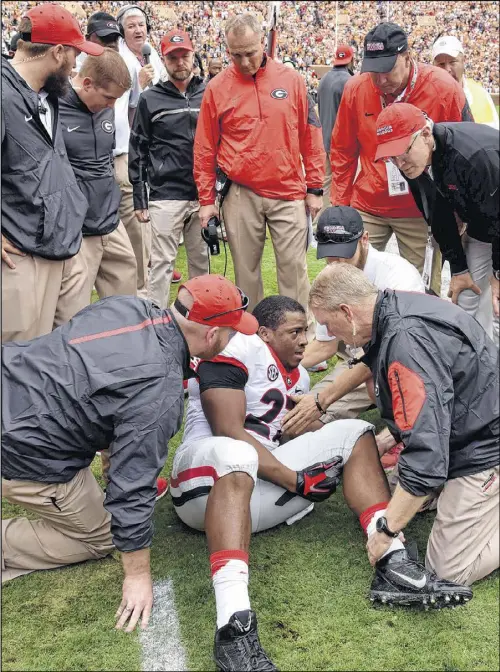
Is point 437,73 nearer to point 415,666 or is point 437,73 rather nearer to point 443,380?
point 443,380

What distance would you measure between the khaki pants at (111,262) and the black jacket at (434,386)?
7.80 ft

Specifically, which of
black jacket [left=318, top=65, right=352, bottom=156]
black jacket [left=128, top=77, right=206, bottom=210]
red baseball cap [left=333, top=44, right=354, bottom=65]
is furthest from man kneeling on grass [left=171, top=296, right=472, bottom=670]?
red baseball cap [left=333, top=44, right=354, bottom=65]

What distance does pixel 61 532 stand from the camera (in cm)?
313

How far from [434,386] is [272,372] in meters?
1.21

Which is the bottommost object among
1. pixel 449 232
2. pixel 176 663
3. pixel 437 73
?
pixel 176 663

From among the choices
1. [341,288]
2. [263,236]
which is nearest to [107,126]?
[263,236]

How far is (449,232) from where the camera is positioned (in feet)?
13.9

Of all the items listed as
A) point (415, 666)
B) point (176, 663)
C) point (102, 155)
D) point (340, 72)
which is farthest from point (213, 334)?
point (340, 72)

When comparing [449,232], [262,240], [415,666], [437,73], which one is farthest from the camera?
[262,240]

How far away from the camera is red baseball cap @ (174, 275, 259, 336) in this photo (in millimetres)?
2857

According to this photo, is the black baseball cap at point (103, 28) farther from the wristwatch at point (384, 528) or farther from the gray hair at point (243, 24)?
the wristwatch at point (384, 528)

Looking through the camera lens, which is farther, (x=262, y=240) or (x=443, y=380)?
(x=262, y=240)

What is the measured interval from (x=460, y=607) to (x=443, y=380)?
952mm

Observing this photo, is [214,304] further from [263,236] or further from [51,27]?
[263,236]
